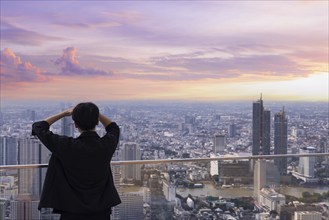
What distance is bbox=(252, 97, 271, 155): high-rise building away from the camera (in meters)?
5.74

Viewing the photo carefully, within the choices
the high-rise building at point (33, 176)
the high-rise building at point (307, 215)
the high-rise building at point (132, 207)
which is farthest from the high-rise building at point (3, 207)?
the high-rise building at point (307, 215)

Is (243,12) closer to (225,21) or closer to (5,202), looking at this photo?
(225,21)

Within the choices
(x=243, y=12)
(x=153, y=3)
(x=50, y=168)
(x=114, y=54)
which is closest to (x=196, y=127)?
(x=243, y=12)

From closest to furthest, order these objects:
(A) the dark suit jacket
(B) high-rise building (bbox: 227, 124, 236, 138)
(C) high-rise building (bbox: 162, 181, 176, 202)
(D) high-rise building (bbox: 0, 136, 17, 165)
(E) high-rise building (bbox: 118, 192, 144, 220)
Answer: (A) the dark suit jacket, (E) high-rise building (bbox: 118, 192, 144, 220), (C) high-rise building (bbox: 162, 181, 176, 202), (D) high-rise building (bbox: 0, 136, 17, 165), (B) high-rise building (bbox: 227, 124, 236, 138)

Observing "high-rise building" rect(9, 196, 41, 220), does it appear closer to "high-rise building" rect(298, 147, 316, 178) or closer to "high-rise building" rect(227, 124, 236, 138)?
"high-rise building" rect(298, 147, 316, 178)

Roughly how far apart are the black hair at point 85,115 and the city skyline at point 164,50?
724cm

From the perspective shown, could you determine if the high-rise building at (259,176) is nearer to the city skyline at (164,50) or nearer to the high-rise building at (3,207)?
the high-rise building at (3,207)

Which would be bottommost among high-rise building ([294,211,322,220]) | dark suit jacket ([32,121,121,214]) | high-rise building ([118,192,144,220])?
high-rise building ([294,211,322,220])

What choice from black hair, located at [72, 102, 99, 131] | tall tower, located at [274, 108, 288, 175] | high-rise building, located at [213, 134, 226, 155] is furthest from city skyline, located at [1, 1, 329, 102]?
black hair, located at [72, 102, 99, 131]

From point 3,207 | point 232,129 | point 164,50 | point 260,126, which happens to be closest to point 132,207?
point 3,207

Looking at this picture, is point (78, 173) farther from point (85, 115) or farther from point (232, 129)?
point (232, 129)

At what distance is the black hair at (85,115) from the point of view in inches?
85.2

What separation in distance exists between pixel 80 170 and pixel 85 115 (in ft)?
0.87

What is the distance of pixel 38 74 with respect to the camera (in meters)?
11.4
